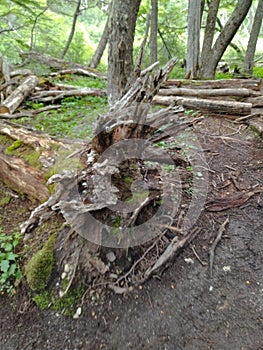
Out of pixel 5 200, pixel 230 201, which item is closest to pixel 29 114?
pixel 5 200

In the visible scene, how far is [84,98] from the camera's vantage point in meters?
5.71

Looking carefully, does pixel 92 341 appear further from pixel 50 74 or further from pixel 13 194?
pixel 50 74

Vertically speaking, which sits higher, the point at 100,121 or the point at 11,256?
the point at 100,121

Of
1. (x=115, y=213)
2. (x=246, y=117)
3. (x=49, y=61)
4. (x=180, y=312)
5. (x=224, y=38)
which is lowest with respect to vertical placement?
(x=180, y=312)

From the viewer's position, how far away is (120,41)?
383 centimetres

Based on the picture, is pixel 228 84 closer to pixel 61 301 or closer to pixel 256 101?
pixel 256 101

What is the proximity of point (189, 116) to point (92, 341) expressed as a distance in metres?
3.84

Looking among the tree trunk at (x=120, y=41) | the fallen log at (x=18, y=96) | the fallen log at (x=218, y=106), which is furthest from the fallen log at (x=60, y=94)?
the fallen log at (x=218, y=106)

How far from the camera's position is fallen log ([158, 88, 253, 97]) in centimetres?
484

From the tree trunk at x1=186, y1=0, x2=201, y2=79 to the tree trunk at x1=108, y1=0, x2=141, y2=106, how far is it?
3.23 m

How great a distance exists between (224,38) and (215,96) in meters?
2.62

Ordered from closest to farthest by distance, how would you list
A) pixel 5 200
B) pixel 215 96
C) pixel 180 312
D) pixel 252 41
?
pixel 180 312 < pixel 5 200 < pixel 215 96 < pixel 252 41

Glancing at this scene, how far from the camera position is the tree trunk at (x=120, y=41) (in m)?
3.68

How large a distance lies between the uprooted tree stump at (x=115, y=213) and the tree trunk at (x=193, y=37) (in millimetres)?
5082
